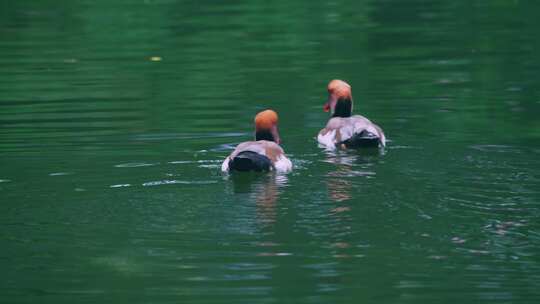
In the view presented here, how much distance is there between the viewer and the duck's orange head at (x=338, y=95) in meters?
17.2

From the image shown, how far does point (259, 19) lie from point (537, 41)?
6425mm

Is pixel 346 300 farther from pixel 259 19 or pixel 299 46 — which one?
pixel 259 19

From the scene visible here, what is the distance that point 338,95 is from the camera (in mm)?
17297

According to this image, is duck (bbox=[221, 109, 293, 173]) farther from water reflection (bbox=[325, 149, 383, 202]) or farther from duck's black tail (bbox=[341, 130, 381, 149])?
duck's black tail (bbox=[341, 130, 381, 149])

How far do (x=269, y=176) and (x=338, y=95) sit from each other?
395cm

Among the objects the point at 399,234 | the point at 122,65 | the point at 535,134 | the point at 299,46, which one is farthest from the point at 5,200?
the point at 299,46

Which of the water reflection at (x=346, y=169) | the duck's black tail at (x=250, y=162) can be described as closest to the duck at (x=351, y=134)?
the water reflection at (x=346, y=169)

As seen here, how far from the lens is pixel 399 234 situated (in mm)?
10789

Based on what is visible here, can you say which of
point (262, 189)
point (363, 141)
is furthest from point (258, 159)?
point (363, 141)

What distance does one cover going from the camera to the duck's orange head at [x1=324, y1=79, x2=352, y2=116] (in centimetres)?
1723

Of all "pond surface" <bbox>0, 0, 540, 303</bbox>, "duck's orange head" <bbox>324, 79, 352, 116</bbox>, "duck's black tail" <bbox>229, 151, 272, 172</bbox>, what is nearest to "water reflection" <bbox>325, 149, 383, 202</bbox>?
"pond surface" <bbox>0, 0, 540, 303</bbox>

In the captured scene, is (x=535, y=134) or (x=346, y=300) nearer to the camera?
(x=346, y=300)

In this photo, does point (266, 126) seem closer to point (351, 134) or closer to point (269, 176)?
point (351, 134)

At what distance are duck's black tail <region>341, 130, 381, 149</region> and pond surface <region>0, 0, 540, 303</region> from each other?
192 mm
